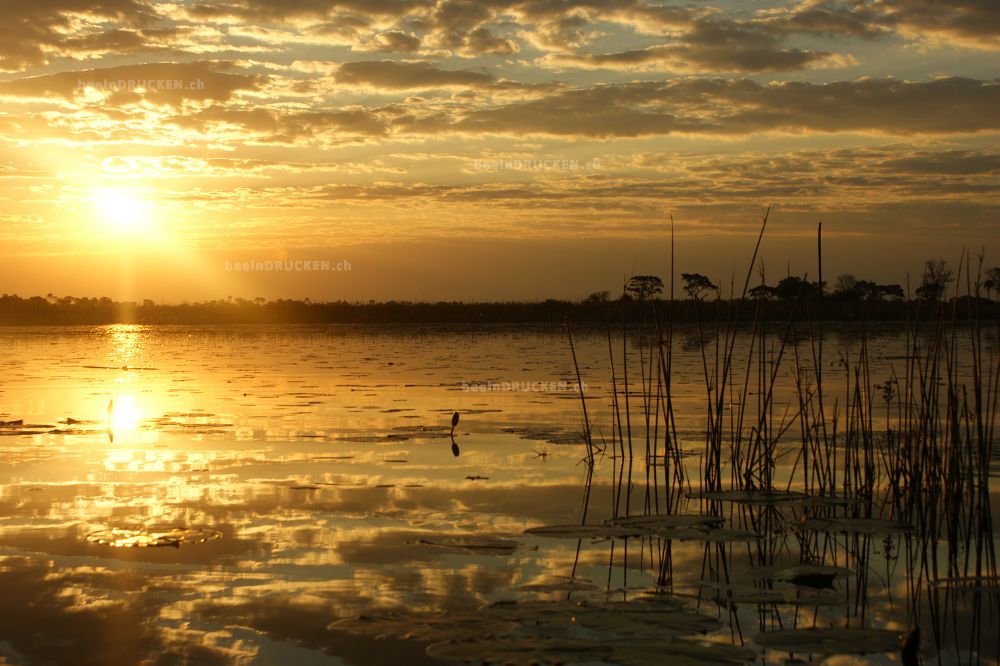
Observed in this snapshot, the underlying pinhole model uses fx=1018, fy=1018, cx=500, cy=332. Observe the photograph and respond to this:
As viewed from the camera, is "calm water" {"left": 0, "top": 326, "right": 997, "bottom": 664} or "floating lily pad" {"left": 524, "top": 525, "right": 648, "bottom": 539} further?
"floating lily pad" {"left": 524, "top": 525, "right": 648, "bottom": 539}

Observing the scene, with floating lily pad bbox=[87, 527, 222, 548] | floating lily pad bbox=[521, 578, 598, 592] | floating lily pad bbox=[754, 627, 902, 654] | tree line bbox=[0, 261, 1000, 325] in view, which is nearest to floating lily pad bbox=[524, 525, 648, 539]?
floating lily pad bbox=[521, 578, 598, 592]

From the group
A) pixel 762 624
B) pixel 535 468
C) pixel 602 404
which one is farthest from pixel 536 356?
pixel 762 624

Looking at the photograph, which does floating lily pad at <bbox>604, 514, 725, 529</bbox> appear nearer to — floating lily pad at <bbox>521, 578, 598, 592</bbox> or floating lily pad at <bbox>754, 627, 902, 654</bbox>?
floating lily pad at <bbox>521, 578, 598, 592</bbox>

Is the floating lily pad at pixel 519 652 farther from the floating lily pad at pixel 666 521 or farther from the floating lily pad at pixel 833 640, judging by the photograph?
the floating lily pad at pixel 666 521

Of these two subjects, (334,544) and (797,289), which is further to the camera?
(797,289)

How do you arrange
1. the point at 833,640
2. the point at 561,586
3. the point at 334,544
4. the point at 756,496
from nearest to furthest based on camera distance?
the point at 833,640 → the point at 561,586 → the point at 334,544 → the point at 756,496

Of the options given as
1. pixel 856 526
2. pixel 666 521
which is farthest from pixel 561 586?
pixel 856 526

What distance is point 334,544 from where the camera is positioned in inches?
191

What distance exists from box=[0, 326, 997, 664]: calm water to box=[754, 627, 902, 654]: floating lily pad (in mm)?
56

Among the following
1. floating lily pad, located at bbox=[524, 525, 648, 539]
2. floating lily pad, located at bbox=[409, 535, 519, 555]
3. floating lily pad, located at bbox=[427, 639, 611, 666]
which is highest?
floating lily pad, located at bbox=[427, 639, 611, 666]

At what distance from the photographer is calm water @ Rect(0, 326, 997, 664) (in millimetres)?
3508

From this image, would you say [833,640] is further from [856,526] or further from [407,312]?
[407,312]

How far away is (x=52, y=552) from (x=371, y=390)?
27.0 feet

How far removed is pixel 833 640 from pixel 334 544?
2444mm
